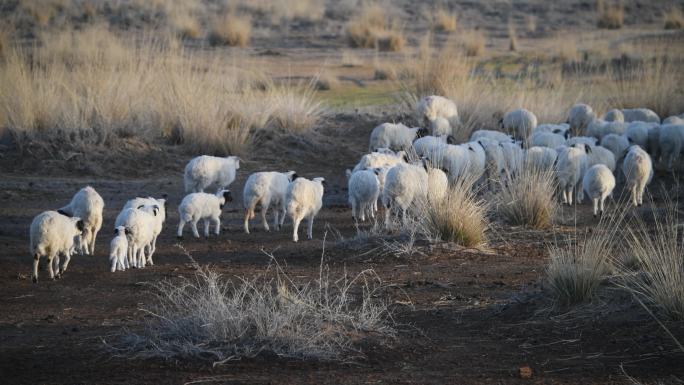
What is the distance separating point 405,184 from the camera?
43.9 ft

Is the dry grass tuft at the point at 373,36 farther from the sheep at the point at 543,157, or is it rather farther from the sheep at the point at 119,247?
the sheep at the point at 119,247

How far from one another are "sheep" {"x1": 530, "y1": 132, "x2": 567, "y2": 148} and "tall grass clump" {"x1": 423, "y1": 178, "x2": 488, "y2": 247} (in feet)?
20.3

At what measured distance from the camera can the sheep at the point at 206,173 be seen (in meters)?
15.5

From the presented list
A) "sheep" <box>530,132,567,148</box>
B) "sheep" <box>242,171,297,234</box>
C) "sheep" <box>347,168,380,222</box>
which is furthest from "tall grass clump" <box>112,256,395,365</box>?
"sheep" <box>530,132,567,148</box>

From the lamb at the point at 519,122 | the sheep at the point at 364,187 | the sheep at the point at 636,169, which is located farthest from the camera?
the lamb at the point at 519,122

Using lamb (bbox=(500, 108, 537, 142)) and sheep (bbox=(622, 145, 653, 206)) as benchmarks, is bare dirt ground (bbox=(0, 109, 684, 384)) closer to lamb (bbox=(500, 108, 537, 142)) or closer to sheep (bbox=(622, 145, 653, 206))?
sheep (bbox=(622, 145, 653, 206))

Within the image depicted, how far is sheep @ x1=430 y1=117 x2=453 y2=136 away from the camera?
1977 cm

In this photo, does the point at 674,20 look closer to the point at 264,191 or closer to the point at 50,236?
the point at 264,191

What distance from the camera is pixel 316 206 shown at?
13805 mm

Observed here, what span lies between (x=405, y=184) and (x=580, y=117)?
891 centimetres

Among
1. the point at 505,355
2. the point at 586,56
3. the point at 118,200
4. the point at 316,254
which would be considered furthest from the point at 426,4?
the point at 505,355

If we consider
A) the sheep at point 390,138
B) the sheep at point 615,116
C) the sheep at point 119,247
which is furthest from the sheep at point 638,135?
the sheep at point 119,247

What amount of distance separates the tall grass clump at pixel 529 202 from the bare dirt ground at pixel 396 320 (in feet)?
1.01

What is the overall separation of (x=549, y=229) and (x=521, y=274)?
2955 mm
